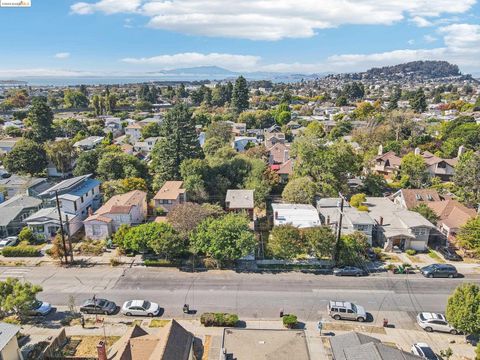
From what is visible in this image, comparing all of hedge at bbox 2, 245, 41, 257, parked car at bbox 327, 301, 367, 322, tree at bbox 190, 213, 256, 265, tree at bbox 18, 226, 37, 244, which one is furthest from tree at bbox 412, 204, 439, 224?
tree at bbox 18, 226, 37, 244

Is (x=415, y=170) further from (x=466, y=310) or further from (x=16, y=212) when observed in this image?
(x=16, y=212)

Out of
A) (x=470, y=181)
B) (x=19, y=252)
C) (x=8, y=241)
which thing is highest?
(x=470, y=181)

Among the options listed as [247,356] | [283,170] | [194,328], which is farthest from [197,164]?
[247,356]

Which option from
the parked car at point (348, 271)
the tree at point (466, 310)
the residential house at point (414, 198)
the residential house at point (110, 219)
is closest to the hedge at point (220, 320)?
the parked car at point (348, 271)

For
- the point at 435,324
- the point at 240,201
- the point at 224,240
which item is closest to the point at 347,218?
the point at 240,201

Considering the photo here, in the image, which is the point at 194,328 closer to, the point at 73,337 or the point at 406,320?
the point at 73,337

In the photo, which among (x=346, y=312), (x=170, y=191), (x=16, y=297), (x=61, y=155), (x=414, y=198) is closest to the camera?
(x=16, y=297)

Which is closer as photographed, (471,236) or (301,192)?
(471,236)
